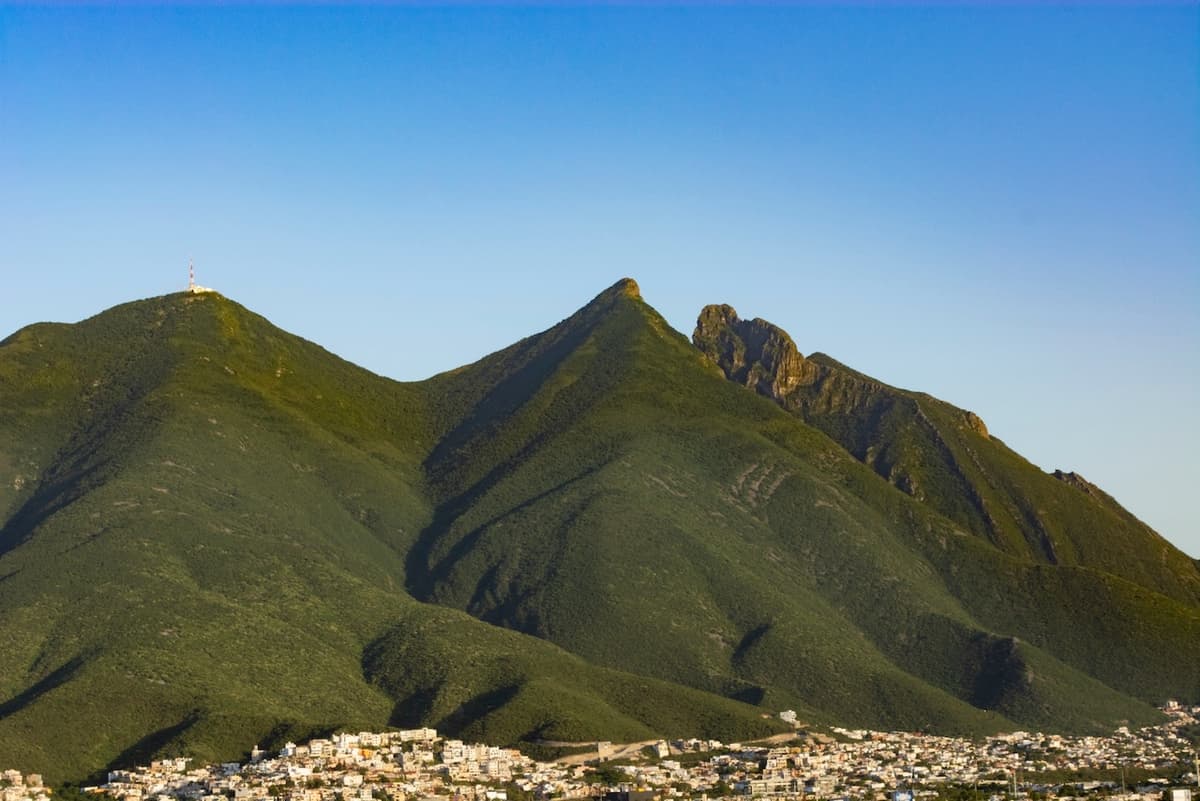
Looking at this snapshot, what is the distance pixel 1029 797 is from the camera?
198375mm

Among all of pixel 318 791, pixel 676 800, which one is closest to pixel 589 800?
pixel 676 800

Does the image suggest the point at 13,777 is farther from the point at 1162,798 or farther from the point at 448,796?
the point at 1162,798

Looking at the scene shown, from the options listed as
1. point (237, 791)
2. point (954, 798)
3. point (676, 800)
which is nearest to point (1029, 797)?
point (954, 798)

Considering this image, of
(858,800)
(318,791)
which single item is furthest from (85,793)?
(858,800)

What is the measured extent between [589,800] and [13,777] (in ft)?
156

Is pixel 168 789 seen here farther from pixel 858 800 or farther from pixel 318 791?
pixel 858 800

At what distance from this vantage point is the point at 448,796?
650ft

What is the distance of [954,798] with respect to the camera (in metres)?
199

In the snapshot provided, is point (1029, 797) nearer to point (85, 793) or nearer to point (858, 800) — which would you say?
point (858, 800)

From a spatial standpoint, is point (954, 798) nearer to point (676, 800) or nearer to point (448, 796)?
point (676, 800)

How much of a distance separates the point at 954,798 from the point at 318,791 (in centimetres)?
5215

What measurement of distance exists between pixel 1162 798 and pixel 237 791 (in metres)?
74.2

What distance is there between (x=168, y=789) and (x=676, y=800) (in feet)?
137

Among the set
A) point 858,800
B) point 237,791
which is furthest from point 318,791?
point 858,800
